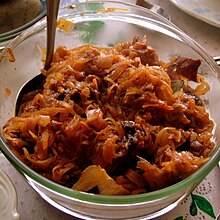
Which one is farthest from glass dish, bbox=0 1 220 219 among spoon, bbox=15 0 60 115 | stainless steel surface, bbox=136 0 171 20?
stainless steel surface, bbox=136 0 171 20

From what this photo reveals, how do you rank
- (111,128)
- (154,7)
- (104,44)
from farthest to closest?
1. (154,7)
2. (104,44)
3. (111,128)

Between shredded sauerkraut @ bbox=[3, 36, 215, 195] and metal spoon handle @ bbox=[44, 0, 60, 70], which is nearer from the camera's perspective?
shredded sauerkraut @ bbox=[3, 36, 215, 195]

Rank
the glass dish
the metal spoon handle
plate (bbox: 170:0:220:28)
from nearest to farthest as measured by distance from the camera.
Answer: the glass dish
the metal spoon handle
plate (bbox: 170:0:220:28)

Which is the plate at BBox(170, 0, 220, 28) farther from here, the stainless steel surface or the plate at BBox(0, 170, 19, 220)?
the plate at BBox(0, 170, 19, 220)

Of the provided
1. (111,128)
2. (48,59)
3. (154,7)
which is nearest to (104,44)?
(48,59)

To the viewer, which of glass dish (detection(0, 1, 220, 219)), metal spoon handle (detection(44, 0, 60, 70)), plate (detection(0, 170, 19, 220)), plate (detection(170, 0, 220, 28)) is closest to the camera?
glass dish (detection(0, 1, 220, 219))

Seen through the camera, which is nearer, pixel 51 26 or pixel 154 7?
pixel 51 26

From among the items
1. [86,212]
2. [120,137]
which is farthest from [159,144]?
[86,212]

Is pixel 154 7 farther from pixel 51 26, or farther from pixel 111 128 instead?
pixel 111 128
